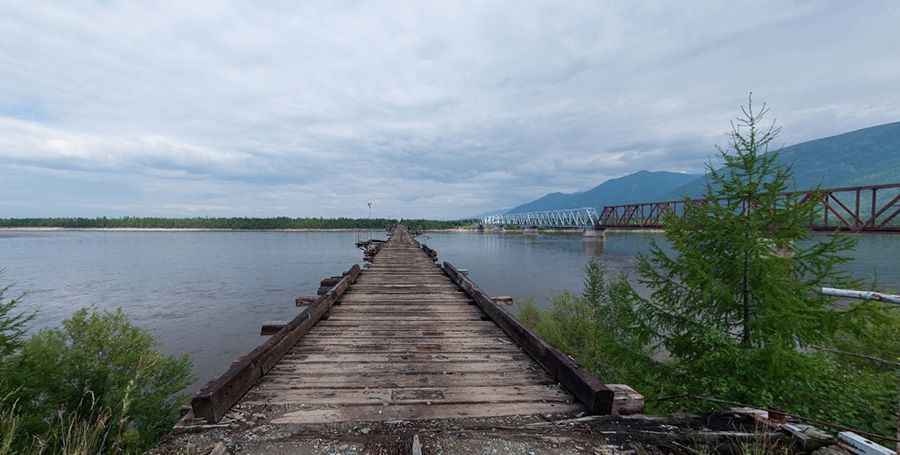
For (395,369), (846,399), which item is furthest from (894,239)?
(395,369)

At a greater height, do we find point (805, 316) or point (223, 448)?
point (805, 316)

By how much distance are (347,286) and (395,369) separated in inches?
218

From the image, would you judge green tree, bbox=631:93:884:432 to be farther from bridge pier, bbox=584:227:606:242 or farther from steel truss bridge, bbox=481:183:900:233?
bridge pier, bbox=584:227:606:242

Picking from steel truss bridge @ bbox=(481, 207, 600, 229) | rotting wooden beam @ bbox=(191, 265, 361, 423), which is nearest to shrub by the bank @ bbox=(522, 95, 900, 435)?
rotting wooden beam @ bbox=(191, 265, 361, 423)

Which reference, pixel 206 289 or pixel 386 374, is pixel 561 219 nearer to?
pixel 206 289

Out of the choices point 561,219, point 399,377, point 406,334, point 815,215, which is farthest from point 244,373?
point 561,219

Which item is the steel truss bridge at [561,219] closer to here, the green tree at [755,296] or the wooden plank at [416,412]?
the green tree at [755,296]

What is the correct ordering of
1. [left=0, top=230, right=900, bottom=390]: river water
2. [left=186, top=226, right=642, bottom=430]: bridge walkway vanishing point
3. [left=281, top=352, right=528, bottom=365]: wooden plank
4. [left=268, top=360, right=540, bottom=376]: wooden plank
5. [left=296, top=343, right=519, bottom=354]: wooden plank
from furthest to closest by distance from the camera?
[left=0, top=230, right=900, bottom=390]: river water
[left=296, top=343, right=519, bottom=354]: wooden plank
[left=281, top=352, right=528, bottom=365]: wooden plank
[left=268, top=360, right=540, bottom=376]: wooden plank
[left=186, top=226, right=642, bottom=430]: bridge walkway vanishing point

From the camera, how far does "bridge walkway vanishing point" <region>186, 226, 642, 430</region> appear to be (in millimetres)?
3279

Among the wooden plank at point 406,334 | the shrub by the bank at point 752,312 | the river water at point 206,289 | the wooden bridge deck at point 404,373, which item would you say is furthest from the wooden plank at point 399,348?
the river water at point 206,289

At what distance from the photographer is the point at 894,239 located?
2987 inches

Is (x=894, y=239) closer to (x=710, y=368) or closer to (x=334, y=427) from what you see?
(x=710, y=368)

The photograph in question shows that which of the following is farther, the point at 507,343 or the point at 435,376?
the point at 507,343

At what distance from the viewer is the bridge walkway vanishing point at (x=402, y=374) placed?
3.28 m
